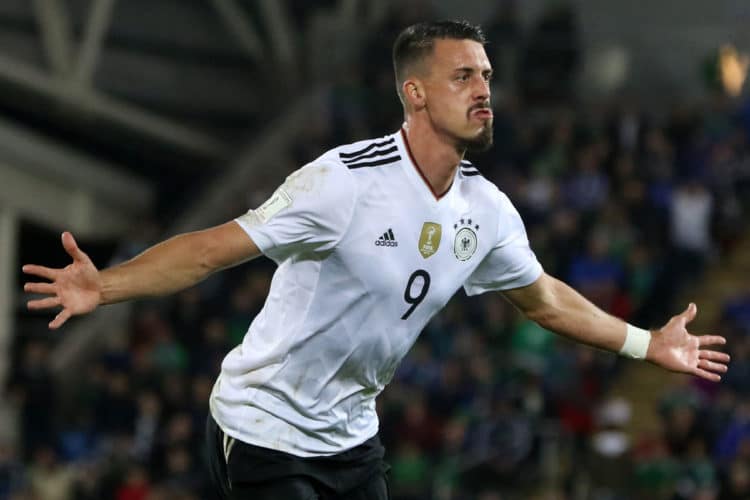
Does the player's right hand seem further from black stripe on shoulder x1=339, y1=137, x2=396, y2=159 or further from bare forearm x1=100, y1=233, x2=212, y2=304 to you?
black stripe on shoulder x1=339, y1=137, x2=396, y2=159

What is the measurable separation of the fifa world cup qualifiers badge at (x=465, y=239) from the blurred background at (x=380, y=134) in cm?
625

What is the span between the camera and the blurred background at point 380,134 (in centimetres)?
1243

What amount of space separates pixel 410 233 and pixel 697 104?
11.8 metres

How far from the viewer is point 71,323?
59.8ft

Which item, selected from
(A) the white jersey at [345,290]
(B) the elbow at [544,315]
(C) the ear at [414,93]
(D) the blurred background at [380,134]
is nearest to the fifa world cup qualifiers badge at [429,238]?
(A) the white jersey at [345,290]

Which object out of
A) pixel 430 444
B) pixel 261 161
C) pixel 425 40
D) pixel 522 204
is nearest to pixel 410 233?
pixel 425 40

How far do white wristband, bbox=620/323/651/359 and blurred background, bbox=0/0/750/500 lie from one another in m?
5.63

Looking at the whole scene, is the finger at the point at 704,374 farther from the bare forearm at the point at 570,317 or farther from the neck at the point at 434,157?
the neck at the point at 434,157

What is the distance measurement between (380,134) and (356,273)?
38.2ft

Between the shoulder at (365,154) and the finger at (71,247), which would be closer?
the finger at (71,247)

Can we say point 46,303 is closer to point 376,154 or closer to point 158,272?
point 158,272

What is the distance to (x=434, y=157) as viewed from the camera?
5.16m

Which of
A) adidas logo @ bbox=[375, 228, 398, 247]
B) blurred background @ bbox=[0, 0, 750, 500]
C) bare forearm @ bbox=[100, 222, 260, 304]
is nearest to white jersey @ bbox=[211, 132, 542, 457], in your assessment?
adidas logo @ bbox=[375, 228, 398, 247]

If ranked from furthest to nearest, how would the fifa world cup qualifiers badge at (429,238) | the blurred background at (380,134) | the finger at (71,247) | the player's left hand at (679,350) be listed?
1. the blurred background at (380,134)
2. the player's left hand at (679,350)
3. the fifa world cup qualifiers badge at (429,238)
4. the finger at (71,247)
